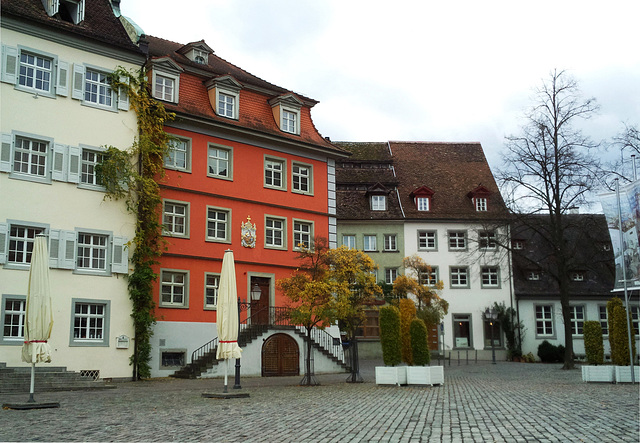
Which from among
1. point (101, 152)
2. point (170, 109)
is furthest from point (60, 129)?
point (170, 109)

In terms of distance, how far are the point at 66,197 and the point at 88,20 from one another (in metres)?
6.95

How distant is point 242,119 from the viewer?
99.3 feet

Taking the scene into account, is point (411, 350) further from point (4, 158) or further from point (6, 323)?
point (4, 158)

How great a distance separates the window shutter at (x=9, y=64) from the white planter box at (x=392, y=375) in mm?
15276

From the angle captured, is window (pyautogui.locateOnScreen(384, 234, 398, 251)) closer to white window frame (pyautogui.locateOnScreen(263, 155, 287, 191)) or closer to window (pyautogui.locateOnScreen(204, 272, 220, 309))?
white window frame (pyautogui.locateOnScreen(263, 155, 287, 191))

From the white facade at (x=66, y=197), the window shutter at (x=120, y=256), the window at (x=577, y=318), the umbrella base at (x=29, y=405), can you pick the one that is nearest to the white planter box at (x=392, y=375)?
the white facade at (x=66, y=197)

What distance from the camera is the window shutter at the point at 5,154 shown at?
21.9 m

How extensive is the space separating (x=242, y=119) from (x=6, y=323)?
1349 centimetres

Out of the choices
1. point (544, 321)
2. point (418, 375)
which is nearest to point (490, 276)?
point (544, 321)

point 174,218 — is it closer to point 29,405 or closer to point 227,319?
point 227,319

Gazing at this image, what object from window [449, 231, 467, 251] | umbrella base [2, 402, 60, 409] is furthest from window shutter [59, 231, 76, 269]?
window [449, 231, 467, 251]

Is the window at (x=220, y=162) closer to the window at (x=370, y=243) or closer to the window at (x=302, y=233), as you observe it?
the window at (x=302, y=233)

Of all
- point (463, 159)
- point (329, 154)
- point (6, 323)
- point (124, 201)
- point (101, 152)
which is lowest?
point (6, 323)

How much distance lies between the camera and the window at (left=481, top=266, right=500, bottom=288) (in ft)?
150
